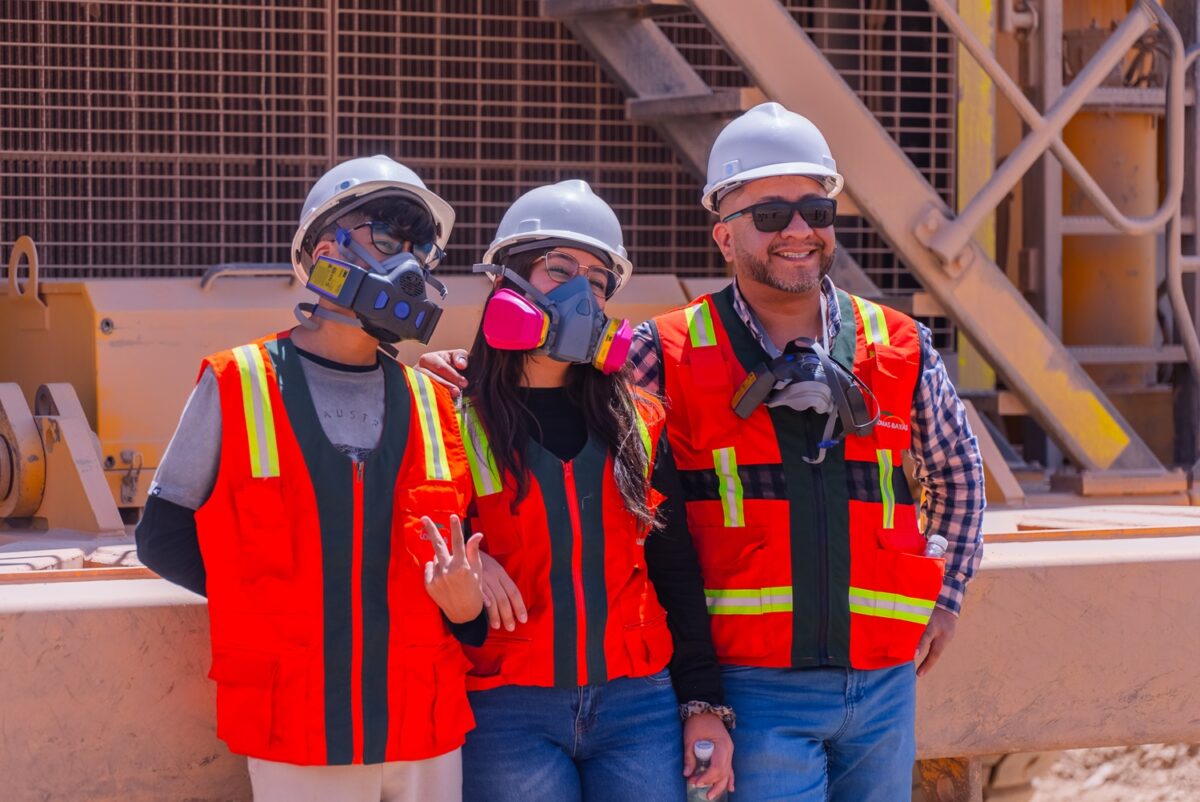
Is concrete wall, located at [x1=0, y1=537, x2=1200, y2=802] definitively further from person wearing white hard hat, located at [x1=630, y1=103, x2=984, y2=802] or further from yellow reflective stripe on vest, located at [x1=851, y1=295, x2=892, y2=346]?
yellow reflective stripe on vest, located at [x1=851, y1=295, x2=892, y2=346]

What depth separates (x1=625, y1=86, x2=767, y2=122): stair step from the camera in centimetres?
646

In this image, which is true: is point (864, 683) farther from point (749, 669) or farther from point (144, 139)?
point (144, 139)

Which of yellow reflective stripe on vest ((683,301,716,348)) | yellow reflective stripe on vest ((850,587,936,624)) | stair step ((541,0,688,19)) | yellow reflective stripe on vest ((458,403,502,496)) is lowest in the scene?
yellow reflective stripe on vest ((850,587,936,624))

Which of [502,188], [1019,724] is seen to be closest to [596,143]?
[502,188]

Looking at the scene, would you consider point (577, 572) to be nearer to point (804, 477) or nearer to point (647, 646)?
point (647, 646)

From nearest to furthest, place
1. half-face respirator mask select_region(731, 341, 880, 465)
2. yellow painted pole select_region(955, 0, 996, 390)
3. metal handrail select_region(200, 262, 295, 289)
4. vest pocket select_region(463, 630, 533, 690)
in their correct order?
vest pocket select_region(463, 630, 533, 690)
half-face respirator mask select_region(731, 341, 880, 465)
metal handrail select_region(200, 262, 295, 289)
yellow painted pole select_region(955, 0, 996, 390)

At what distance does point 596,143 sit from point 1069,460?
2593 millimetres

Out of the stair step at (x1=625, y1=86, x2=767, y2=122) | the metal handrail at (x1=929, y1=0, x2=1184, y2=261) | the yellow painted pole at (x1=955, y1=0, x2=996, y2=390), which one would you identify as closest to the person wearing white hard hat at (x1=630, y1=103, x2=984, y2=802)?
the stair step at (x1=625, y1=86, x2=767, y2=122)

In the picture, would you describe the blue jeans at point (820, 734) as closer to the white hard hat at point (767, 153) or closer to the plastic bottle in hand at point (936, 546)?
the plastic bottle in hand at point (936, 546)

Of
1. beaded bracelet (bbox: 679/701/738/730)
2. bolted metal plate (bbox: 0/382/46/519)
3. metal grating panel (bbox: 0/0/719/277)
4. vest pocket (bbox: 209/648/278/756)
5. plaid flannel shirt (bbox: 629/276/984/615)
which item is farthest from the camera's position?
metal grating panel (bbox: 0/0/719/277)

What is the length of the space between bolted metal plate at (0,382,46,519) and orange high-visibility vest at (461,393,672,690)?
3045 mm

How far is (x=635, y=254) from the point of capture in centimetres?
766

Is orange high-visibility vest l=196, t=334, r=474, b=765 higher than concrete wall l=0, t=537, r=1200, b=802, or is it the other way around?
orange high-visibility vest l=196, t=334, r=474, b=765

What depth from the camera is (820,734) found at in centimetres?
312
